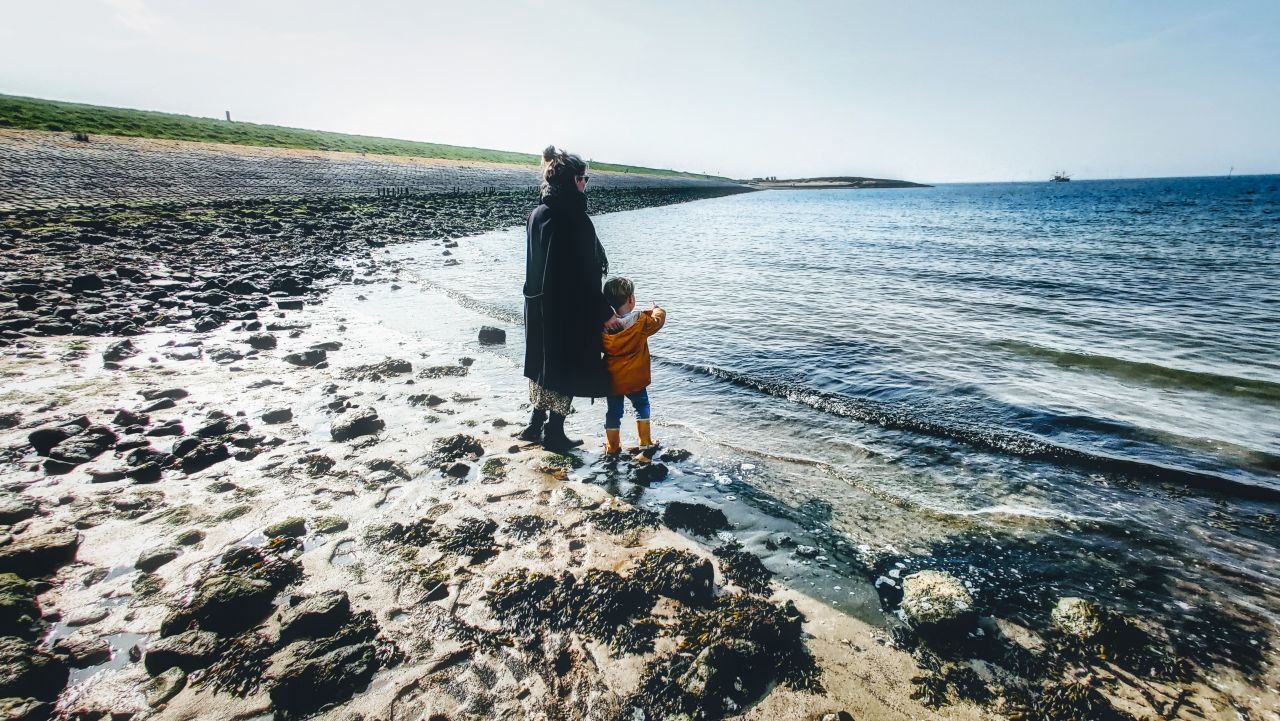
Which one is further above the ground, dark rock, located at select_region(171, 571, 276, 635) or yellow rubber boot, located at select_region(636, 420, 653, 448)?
yellow rubber boot, located at select_region(636, 420, 653, 448)

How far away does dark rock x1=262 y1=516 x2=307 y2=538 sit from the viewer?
4.22m

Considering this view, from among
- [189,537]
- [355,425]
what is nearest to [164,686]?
[189,537]

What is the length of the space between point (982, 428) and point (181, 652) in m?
8.65

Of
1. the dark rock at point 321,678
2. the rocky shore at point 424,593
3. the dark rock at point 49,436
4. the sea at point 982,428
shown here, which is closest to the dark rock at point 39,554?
the rocky shore at point 424,593

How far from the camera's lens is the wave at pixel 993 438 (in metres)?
6.03

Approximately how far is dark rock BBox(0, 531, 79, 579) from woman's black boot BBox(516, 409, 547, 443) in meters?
3.68

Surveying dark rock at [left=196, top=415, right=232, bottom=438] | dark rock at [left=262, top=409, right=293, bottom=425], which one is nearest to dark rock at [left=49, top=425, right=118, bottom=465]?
dark rock at [left=196, top=415, right=232, bottom=438]

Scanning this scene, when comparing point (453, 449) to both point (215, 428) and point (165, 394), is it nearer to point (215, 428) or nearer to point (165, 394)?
point (215, 428)

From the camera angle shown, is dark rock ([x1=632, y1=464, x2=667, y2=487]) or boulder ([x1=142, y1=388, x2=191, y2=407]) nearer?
dark rock ([x1=632, y1=464, x2=667, y2=487])

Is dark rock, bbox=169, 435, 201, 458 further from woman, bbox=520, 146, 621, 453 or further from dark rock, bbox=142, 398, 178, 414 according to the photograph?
woman, bbox=520, 146, 621, 453

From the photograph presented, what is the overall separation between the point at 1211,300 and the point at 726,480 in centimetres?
2003

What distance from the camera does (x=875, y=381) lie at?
938 centimetres

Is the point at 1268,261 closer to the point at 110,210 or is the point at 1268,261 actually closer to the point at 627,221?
the point at 627,221

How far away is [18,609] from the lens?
10.4 ft
